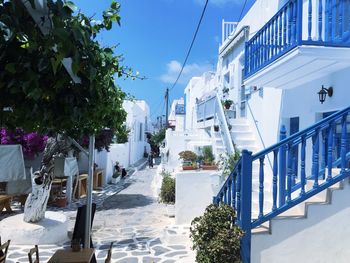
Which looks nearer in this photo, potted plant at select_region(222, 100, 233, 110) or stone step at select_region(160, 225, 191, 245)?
stone step at select_region(160, 225, 191, 245)

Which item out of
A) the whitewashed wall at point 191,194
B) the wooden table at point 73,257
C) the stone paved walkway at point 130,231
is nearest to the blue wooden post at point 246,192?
the stone paved walkway at point 130,231

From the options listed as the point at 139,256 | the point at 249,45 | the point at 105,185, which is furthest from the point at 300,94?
the point at 105,185

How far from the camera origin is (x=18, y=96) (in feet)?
10.1

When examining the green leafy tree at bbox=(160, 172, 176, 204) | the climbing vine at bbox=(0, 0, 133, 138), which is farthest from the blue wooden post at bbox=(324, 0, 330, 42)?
the green leafy tree at bbox=(160, 172, 176, 204)

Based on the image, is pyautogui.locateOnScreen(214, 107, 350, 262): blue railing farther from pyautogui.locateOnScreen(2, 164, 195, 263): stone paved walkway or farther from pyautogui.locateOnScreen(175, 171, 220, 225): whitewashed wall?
pyautogui.locateOnScreen(175, 171, 220, 225): whitewashed wall

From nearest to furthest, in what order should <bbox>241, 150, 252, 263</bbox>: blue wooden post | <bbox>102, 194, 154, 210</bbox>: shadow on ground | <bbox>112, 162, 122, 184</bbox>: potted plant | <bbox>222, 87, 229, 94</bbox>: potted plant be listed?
<bbox>241, 150, 252, 263</bbox>: blue wooden post → <bbox>102, 194, 154, 210</bbox>: shadow on ground → <bbox>222, 87, 229, 94</bbox>: potted plant → <bbox>112, 162, 122, 184</bbox>: potted plant

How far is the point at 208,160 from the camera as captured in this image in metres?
9.62

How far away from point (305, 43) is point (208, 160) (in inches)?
195

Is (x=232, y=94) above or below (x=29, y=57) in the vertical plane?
above

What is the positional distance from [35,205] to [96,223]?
2.43m

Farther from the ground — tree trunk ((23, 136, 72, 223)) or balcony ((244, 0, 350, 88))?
balcony ((244, 0, 350, 88))

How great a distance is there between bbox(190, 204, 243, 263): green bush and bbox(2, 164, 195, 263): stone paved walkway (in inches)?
64.3

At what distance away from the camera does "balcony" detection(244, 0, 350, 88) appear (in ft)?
17.6

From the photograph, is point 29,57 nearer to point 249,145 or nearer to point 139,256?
point 139,256
